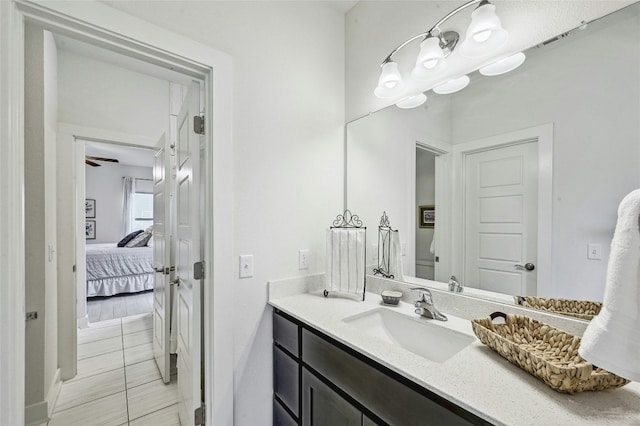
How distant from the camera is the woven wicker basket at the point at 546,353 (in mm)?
657

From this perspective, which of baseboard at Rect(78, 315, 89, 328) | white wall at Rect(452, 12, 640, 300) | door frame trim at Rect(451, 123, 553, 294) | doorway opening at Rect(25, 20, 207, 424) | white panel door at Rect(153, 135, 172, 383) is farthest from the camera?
baseboard at Rect(78, 315, 89, 328)

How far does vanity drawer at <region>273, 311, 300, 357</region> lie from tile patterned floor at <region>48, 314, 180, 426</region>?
42.5 inches

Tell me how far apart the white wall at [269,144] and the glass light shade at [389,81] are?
37 centimetres

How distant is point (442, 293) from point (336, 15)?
1842mm

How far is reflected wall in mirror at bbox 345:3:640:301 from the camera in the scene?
0.90 metres

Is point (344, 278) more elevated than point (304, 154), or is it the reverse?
point (304, 154)

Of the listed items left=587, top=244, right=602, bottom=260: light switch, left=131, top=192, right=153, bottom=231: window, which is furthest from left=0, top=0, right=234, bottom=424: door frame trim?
left=131, top=192, right=153, bottom=231: window

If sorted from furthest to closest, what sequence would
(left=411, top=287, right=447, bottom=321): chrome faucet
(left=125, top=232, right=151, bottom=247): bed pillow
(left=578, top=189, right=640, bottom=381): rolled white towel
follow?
1. (left=125, top=232, right=151, bottom=247): bed pillow
2. (left=411, top=287, right=447, bottom=321): chrome faucet
3. (left=578, top=189, right=640, bottom=381): rolled white towel

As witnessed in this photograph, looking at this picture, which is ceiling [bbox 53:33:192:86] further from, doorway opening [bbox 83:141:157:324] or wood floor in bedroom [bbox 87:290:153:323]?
wood floor in bedroom [bbox 87:290:153:323]

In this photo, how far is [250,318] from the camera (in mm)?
1428

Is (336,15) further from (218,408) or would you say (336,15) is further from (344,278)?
(218,408)

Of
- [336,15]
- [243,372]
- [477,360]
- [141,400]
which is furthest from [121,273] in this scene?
[477,360]

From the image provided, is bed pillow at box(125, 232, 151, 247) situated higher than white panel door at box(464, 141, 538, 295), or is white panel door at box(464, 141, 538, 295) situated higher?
white panel door at box(464, 141, 538, 295)

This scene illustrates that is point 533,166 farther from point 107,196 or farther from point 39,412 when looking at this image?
point 107,196
